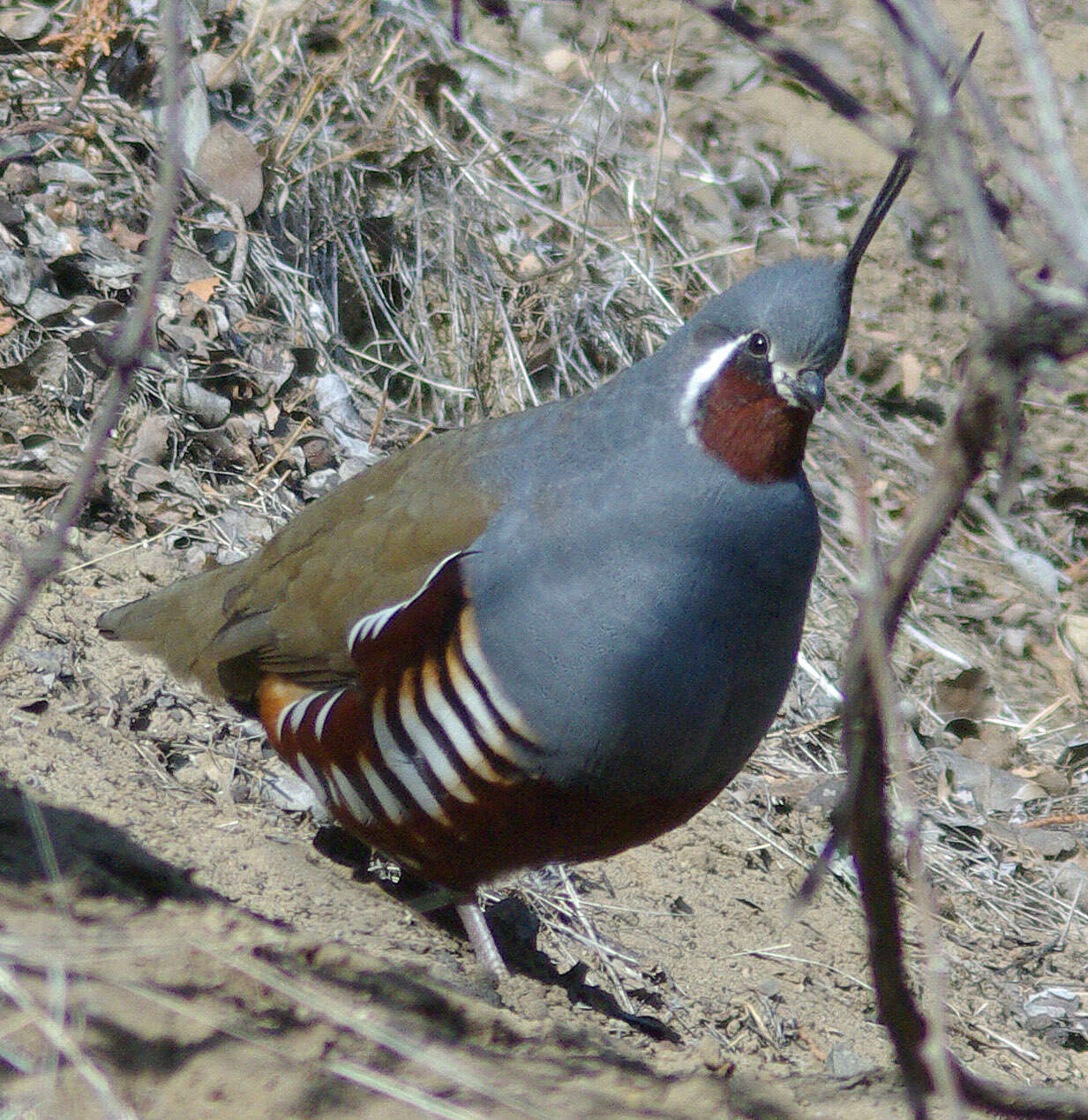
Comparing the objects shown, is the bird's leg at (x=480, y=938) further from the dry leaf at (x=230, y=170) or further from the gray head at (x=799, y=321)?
the dry leaf at (x=230, y=170)

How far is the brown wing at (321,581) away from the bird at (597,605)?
1cm

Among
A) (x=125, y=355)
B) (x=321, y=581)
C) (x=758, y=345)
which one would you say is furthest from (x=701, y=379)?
(x=125, y=355)

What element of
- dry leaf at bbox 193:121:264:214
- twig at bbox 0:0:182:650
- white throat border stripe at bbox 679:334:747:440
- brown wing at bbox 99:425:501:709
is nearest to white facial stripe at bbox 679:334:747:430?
white throat border stripe at bbox 679:334:747:440

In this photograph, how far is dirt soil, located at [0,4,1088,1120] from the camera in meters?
1.84

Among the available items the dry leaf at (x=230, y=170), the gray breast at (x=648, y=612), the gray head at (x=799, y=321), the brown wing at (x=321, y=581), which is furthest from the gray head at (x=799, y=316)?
the dry leaf at (x=230, y=170)

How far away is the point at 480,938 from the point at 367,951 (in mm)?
676

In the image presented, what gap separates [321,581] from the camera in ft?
11.2

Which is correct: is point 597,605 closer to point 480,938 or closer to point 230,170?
point 480,938

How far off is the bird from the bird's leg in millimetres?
164

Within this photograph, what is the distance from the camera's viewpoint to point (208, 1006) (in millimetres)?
1951

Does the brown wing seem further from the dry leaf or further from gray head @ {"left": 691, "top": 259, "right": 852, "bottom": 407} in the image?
the dry leaf

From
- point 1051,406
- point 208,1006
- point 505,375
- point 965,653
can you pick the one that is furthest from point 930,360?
point 208,1006

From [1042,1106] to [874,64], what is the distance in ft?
24.8

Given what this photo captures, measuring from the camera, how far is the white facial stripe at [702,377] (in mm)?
2971
